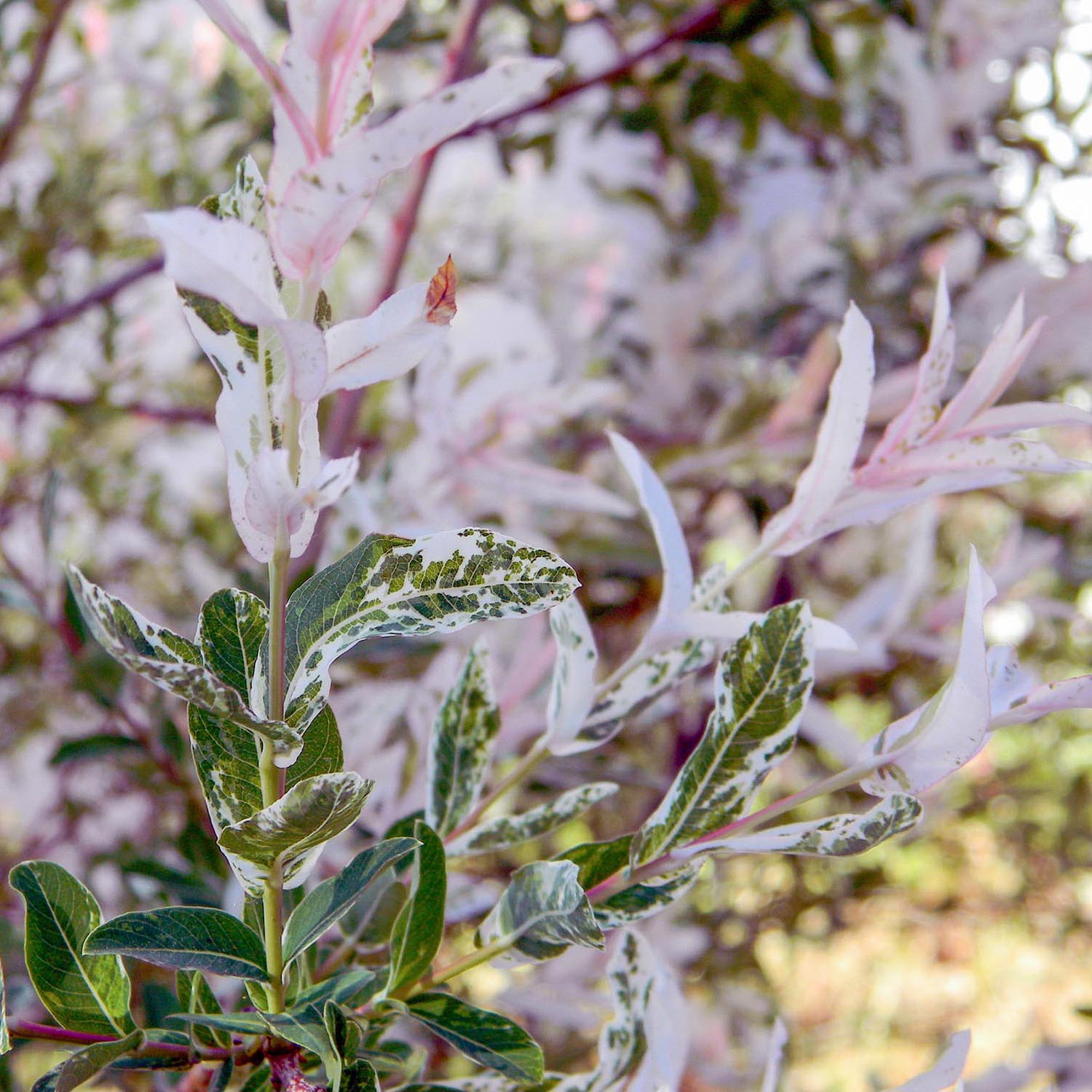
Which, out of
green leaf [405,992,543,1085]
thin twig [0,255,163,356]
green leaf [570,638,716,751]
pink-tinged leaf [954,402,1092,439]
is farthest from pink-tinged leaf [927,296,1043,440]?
thin twig [0,255,163,356]

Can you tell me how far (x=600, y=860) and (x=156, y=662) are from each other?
0.15 m

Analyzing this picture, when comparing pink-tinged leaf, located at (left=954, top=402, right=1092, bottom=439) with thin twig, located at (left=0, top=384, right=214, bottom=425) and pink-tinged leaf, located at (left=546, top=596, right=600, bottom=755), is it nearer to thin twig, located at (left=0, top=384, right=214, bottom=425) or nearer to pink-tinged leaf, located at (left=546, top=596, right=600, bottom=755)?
pink-tinged leaf, located at (left=546, top=596, right=600, bottom=755)

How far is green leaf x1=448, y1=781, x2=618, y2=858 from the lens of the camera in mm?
328

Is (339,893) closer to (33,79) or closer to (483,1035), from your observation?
(483,1035)

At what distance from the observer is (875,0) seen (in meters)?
0.75

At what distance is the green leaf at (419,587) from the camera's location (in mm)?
230

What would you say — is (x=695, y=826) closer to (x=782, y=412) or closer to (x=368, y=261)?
(x=782, y=412)

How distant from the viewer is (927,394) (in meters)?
0.30

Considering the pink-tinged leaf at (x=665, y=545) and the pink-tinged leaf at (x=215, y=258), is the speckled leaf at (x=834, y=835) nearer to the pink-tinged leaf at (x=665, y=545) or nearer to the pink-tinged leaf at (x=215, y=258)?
the pink-tinged leaf at (x=665, y=545)

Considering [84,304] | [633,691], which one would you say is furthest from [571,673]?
[84,304]

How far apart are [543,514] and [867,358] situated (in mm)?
514

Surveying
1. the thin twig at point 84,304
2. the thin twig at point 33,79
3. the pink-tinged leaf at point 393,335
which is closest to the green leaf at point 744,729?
the pink-tinged leaf at point 393,335

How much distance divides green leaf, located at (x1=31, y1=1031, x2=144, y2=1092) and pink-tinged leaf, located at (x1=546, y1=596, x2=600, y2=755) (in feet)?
0.46

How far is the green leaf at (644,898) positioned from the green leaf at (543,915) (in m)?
0.02
